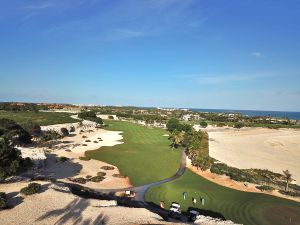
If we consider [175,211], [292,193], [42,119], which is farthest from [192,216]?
[42,119]

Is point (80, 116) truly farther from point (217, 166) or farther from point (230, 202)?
point (230, 202)

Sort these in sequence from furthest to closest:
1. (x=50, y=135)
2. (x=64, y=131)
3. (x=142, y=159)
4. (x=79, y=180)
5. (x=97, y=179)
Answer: (x=64, y=131) → (x=50, y=135) → (x=142, y=159) → (x=97, y=179) → (x=79, y=180)

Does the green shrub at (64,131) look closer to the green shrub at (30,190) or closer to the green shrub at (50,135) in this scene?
the green shrub at (50,135)

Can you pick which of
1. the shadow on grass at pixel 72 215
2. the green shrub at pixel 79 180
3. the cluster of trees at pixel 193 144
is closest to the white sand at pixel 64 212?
the shadow on grass at pixel 72 215

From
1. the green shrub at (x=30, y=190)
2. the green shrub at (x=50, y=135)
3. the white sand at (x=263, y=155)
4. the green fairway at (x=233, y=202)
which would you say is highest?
the green shrub at (x=30, y=190)

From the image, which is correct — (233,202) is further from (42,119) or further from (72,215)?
(42,119)

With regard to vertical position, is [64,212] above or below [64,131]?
below

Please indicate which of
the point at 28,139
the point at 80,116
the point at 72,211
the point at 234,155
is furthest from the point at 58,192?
the point at 80,116
